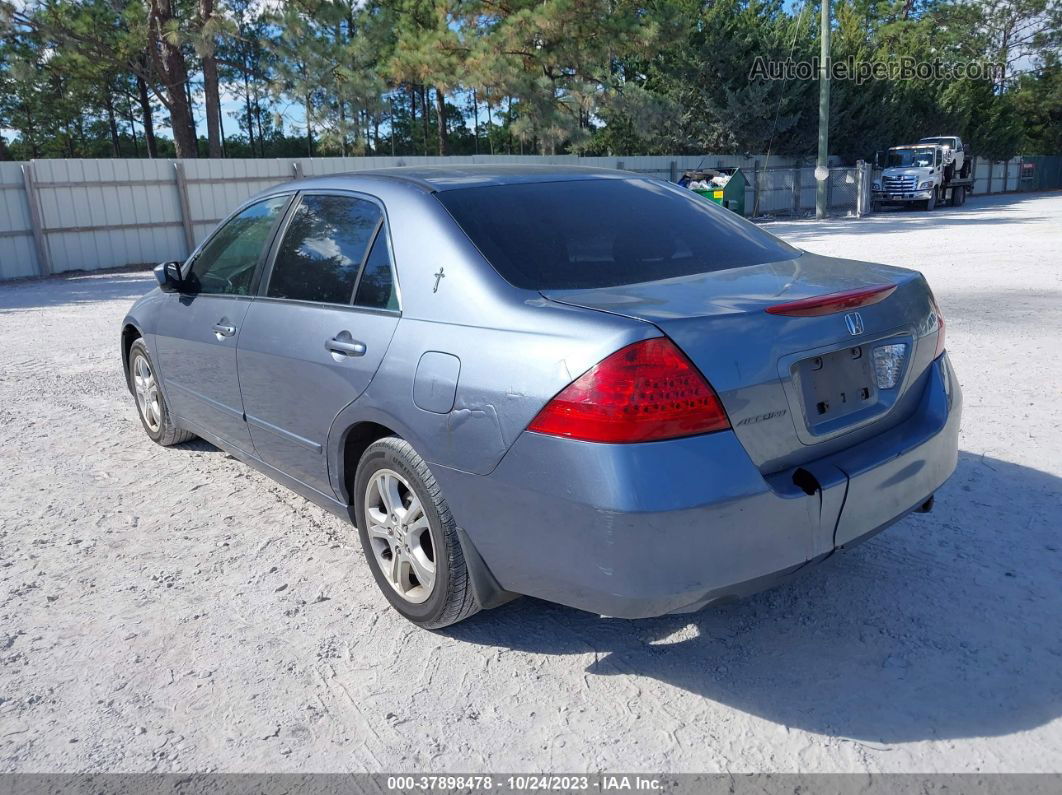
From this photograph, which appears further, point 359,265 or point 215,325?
point 215,325

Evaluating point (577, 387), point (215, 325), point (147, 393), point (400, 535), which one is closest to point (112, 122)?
point (147, 393)

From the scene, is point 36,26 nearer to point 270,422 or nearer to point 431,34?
point 431,34

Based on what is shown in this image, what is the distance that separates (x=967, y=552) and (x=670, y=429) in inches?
74.7

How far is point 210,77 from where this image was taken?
22.1 metres

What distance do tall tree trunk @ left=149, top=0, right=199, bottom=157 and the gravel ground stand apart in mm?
18922

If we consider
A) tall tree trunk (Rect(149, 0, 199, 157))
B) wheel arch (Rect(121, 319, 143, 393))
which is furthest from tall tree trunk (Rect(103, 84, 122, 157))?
wheel arch (Rect(121, 319, 143, 393))

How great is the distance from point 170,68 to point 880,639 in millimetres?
22714

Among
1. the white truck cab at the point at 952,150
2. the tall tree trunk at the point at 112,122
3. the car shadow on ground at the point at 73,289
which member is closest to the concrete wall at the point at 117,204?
the car shadow on ground at the point at 73,289

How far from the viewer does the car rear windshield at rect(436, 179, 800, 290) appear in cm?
293

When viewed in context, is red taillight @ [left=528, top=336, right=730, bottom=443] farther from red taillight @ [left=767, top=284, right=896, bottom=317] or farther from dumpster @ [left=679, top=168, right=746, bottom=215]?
dumpster @ [left=679, top=168, right=746, bottom=215]

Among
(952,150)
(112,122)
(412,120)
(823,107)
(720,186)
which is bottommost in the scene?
(720,186)

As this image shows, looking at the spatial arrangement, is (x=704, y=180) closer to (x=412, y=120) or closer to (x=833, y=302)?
(x=833, y=302)

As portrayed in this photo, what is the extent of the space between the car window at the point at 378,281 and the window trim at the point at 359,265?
13 millimetres

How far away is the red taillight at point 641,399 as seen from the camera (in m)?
2.32
